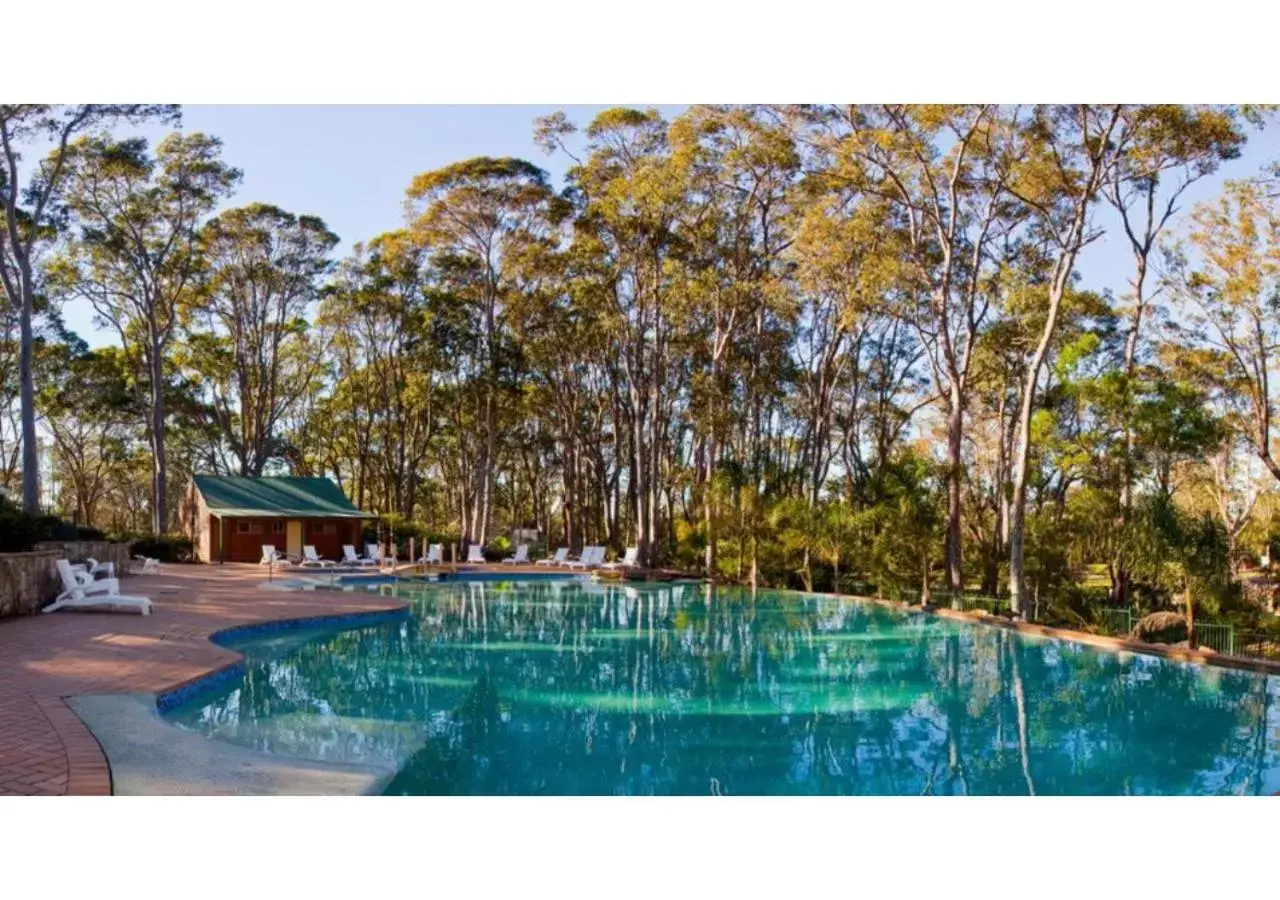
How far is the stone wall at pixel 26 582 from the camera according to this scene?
10.5 metres

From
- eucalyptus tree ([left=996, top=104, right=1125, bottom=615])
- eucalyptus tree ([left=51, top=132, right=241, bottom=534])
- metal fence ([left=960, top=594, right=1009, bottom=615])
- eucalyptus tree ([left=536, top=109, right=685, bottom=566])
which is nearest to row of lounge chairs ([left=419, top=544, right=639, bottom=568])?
eucalyptus tree ([left=536, top=109, right=685, bottom=566])

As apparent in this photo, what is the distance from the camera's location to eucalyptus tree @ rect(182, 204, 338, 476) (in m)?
31.1

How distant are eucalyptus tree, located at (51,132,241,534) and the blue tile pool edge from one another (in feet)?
51.7

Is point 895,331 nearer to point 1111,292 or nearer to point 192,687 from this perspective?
point 1111,292

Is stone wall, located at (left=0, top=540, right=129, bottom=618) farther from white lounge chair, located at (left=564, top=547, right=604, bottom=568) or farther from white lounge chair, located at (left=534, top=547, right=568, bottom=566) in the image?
white lounge chair, located at (left=534, top=547, right=568, bottom=566)

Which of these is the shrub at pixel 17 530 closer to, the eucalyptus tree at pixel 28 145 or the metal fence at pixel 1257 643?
the eucalyptus tree at pixel 28 145

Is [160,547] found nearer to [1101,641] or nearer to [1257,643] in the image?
[1101,641]

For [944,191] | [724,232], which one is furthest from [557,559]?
[944,191]

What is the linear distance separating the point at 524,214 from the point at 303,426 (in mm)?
15925

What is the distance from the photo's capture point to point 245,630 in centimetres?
1152

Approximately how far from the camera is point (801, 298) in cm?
2706

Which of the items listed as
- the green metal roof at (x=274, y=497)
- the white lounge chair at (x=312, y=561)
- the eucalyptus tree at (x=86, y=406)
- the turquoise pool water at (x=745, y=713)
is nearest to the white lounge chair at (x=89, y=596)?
the turquoise pool water at (x=745, y=713)
